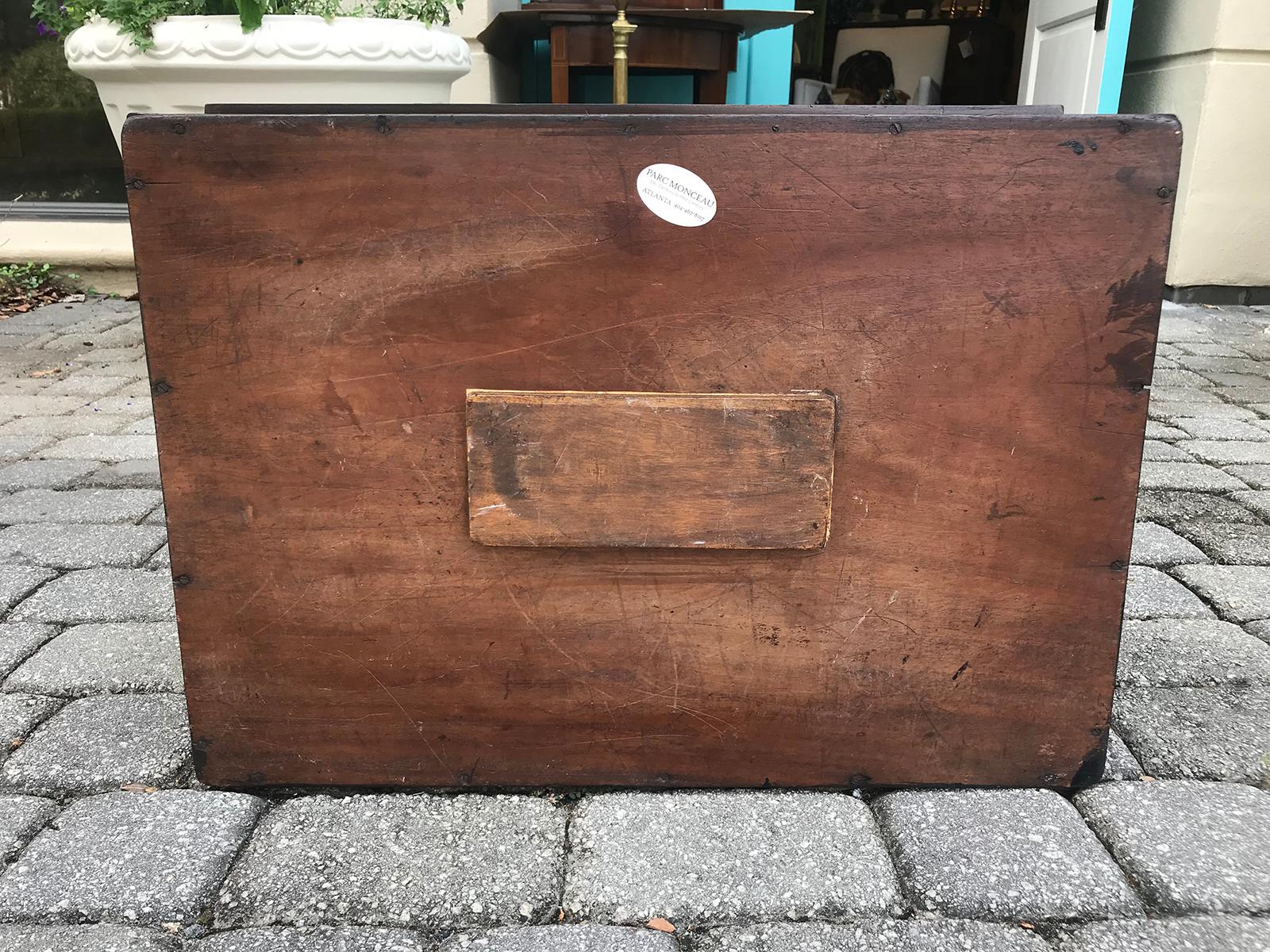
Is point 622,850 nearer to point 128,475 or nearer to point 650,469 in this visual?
point 650,469

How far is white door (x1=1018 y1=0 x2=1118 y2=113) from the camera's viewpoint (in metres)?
4.25

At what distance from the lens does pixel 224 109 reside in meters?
1.33

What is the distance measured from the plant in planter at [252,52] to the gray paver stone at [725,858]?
5.94ft

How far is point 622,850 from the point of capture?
3.91ft

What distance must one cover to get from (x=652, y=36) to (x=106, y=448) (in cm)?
216

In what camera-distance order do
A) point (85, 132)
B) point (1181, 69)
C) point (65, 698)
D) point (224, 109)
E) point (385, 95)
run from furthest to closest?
point (85, 132), point (1181, 69), point (385, 95), point (65, 698), point (224, 109)

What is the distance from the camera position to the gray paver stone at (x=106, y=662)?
5.18ft

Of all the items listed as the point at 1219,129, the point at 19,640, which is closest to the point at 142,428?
the point at 19,640

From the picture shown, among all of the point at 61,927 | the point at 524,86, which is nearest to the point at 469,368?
the point at 61,927

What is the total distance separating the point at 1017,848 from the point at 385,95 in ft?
7.00

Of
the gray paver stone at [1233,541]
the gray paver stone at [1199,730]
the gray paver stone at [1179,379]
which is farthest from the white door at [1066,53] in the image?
the gray paver stone at [1199,730]

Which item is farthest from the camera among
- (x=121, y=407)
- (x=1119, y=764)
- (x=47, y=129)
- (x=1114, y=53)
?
(x=47, y=129)

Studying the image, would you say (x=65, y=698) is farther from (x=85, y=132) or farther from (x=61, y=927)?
(x=85, y=132)

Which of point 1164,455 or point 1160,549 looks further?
point 1164,455
